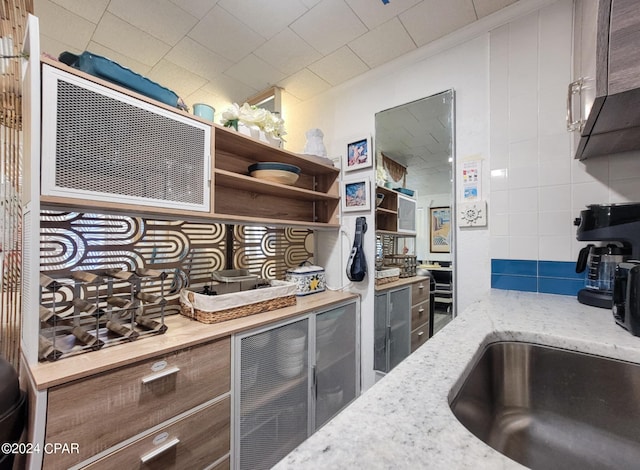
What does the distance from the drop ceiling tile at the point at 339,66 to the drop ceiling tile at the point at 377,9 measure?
0.26 m

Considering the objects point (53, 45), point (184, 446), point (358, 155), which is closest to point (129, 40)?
point (53, 45)

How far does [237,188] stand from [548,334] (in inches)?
61.6

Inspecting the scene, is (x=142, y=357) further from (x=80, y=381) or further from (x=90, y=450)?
(x=90, y=450)

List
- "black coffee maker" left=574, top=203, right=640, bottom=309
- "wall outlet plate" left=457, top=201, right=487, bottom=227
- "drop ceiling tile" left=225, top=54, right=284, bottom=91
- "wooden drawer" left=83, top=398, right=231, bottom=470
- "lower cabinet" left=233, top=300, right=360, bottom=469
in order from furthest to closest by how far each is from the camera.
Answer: "drop ceiling tile" left=225, top=54, right=284, bottom=91
"wall outlet plate" left=457, top=201, right=487, bottom=227
"lower cabinet" left=233, top=300, right=360, bottom=469
"black coffee maker" left=574, top=203, right=640, bottom=309
"wooden drawer" left=83, top=398, right=231, bottom=470

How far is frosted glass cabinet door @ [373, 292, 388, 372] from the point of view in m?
1.87

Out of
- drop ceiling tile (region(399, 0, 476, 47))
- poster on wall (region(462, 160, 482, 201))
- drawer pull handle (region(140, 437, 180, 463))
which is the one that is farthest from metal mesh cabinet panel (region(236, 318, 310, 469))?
drop ceiling tile (region(399, 0, 476, 47))

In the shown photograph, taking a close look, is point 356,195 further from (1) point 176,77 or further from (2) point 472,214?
(1) point 176,77

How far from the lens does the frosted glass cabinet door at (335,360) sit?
5.15ft

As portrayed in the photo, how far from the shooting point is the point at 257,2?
1.38m

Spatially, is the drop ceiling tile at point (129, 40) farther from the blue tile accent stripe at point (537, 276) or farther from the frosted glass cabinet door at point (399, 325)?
the blue tile accent stripe at point (537, 276)

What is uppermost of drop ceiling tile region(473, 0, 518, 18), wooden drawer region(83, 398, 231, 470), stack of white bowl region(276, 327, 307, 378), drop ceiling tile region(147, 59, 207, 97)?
drop ceiling tile region(473, 0, 518, 18)

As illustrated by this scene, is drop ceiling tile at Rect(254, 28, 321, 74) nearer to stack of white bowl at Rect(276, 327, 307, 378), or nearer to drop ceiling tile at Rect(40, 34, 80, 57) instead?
drop ceiling tile at Rect(40, 34, 80, 57)

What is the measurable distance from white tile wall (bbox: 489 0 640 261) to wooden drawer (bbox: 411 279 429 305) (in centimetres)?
45

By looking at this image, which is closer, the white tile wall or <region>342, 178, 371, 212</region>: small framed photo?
the white tile wall
